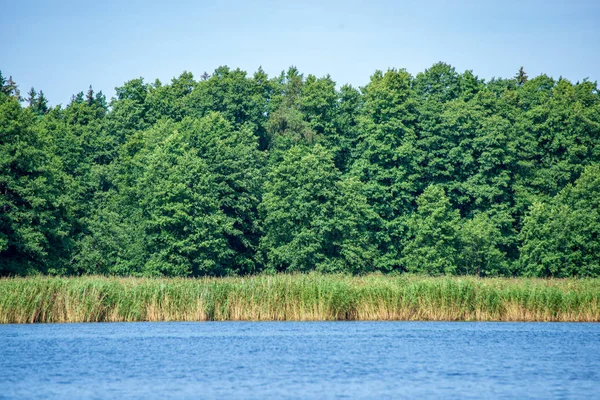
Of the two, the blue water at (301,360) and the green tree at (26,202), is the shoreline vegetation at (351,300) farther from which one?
the green tree at (26,202)

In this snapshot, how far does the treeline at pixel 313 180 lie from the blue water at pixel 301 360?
2493 centimetres

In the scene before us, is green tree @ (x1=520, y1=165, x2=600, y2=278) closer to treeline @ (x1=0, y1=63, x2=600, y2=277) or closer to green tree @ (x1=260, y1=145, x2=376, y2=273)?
treeline @ (x1=0, y1=63, x2=600, y2=277)

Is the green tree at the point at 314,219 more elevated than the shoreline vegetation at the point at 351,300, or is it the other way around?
the green tree at the point at 314,219

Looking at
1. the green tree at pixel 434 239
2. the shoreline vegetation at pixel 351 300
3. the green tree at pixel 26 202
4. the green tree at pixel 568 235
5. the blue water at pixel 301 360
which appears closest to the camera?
the blue water at pixel 301 360

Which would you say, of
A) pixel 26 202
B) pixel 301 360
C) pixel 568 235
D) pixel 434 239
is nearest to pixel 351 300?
pixel 301 360

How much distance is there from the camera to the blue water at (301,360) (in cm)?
2412

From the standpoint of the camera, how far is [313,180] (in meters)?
69.1

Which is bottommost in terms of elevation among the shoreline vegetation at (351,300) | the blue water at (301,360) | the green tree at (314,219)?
the blue water at (301,360)

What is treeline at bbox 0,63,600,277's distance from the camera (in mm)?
64625

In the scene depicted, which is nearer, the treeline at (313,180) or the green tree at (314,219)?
the treeline at (313,180)

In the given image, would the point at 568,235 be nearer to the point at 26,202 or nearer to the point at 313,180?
the point at 313,180

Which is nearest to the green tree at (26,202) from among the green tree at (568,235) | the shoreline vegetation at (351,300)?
Answer: the shoreline vegetation at (351,300)

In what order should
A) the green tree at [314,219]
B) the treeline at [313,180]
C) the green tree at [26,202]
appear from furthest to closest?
the green tree at [314,219] < the treeline at [313,180] < the green tree at [26,202]

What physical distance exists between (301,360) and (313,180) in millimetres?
39926
